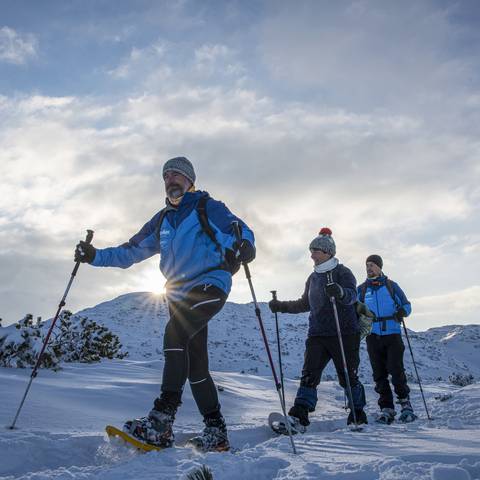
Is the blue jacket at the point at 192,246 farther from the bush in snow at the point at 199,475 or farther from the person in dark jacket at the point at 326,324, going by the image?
the person in dark jacket at the point at 326,324

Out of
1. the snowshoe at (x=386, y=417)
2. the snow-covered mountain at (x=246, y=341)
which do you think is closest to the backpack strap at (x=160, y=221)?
the snowshoe at (x=386, y=417)

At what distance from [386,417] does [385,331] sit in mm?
1324

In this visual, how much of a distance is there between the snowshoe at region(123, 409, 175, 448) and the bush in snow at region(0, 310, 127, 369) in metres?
2.97

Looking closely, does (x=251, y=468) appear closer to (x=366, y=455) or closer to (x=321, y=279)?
(x=366, y=455)

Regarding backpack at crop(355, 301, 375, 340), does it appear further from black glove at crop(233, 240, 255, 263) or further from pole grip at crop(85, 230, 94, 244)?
pole grip at crop(85, 230, 94, 244)

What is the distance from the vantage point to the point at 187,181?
13.7 ft

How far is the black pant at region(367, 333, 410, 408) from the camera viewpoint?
21.5 feet

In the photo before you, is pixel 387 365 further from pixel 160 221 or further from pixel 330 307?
pixel 160 221

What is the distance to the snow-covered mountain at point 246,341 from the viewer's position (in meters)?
25.7

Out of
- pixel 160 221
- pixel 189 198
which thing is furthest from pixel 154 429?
pixel 189 198

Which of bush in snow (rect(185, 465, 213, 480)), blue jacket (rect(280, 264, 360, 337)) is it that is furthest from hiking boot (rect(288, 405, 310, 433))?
bush in snow (rect(185, 465, 213, 480))

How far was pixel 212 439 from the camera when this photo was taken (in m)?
3.48

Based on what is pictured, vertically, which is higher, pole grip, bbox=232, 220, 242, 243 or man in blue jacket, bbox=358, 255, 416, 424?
pole grip, bbox=232, 220, 242, 243

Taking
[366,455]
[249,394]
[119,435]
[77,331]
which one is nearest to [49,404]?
[119,435]
